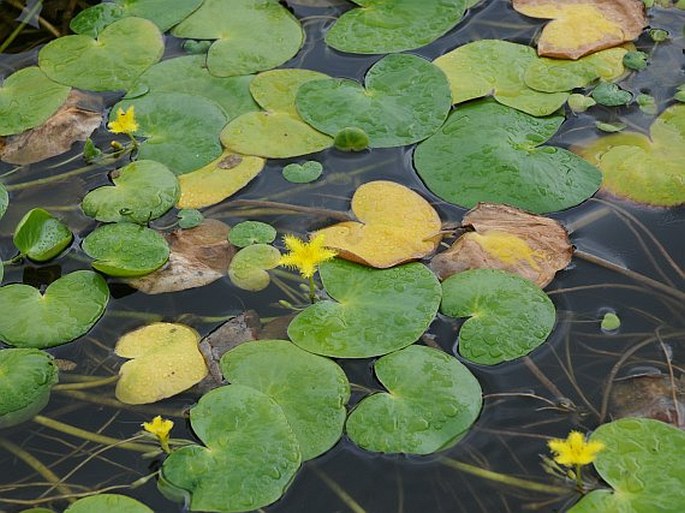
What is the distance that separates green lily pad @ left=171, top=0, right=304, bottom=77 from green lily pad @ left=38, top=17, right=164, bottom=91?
0.44 feet

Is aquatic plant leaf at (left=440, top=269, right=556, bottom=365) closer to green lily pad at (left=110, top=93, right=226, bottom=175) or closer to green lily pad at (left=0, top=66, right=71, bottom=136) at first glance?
green lily pad at (left=110, top=93, right=226, bottom=175)

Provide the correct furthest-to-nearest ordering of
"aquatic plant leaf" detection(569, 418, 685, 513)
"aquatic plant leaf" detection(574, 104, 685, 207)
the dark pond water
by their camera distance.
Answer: "aquatic plant leaf" detection(574, 104, 685, 207) → the dark pond water → "aquatic plant leaf" detection(569, 418, 685, 513)

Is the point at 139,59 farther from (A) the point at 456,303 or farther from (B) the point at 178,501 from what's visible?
(B) the point at 178,501

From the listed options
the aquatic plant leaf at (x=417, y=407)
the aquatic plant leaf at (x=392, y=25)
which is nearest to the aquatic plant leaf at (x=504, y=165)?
the aquatic plant leaf at (x=392, y=25)

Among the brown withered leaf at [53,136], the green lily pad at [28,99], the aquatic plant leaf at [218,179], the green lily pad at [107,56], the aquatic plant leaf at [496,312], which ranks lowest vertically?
the aquatic plant leaf at [496,312]

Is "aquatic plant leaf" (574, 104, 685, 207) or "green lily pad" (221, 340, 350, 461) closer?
"green lily pad" (221, 340, 350, 461)

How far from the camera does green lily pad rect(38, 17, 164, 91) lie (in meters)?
3.07

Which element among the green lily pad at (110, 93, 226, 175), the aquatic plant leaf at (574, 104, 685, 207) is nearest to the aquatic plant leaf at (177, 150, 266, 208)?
the green lily pad at (110, 93, 226, 175)

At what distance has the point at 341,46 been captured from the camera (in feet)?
10.3

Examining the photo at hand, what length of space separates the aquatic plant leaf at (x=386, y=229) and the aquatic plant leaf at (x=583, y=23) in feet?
2.74

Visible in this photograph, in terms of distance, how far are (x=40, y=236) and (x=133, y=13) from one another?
114 cm

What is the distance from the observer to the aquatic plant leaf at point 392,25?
10.2 feet

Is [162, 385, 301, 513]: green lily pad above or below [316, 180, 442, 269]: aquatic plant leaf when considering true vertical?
below

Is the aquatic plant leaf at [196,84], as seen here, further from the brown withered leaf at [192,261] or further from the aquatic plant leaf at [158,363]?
the aquatic plant leaf at [158,363]
